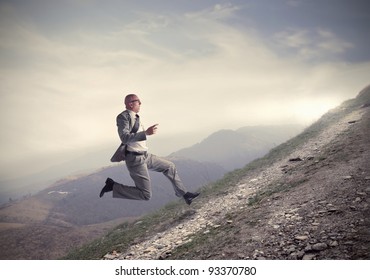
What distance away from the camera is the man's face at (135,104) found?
6727mm

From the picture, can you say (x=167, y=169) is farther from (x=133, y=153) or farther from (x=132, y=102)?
(x=132, y=102)

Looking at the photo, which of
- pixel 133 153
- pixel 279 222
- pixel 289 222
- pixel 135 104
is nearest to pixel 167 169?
pixel 133 153

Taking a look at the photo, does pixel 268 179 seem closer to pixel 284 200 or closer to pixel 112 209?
pixel 284 200

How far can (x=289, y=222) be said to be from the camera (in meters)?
4.76

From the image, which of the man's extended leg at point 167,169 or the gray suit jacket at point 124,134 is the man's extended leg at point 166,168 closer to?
the man's extended leg at point 167,169

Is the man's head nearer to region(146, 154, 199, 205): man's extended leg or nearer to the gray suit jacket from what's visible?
the gray suit jacket

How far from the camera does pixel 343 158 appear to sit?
294 inches

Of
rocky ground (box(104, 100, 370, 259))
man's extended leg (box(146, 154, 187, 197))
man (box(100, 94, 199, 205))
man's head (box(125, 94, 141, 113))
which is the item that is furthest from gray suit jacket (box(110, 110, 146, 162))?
rocky ground (box(104, 100, 370, 259))

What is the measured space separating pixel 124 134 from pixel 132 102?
3.04ft

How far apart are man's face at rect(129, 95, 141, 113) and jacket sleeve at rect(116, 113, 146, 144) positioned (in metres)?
0.31

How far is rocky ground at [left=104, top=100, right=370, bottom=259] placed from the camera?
12.9 feet

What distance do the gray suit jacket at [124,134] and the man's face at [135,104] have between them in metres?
0.21

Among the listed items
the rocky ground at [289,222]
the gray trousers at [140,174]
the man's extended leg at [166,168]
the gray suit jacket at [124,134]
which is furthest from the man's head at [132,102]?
the rocky ground at [289,222]

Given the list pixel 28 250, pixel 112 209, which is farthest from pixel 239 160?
pixel 28 250
